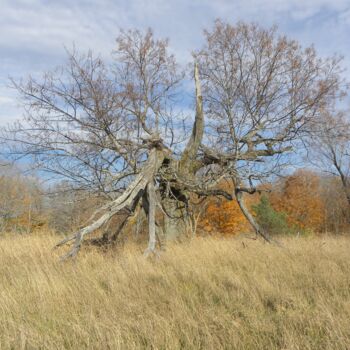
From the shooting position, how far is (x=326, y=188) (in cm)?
4522

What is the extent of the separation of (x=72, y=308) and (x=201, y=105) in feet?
25.3

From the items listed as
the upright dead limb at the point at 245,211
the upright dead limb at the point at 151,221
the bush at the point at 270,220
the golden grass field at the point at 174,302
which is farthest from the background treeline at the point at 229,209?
the golden grass field at the point at 174,302

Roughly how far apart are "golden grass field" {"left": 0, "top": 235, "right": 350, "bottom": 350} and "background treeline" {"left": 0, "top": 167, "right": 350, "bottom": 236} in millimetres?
3956

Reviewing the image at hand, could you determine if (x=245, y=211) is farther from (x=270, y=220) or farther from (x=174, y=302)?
(x=270, y=220)

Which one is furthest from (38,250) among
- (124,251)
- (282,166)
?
(282,166)

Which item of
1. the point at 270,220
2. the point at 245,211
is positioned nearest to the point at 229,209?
the point at 270,220

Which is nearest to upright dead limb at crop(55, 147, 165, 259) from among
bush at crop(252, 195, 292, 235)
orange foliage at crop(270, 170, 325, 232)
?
bush at crop(252, 195, 292, 235)

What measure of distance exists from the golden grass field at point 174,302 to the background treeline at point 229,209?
3.96 metres

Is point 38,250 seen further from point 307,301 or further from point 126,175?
point 307,301

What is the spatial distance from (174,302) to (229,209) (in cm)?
2613

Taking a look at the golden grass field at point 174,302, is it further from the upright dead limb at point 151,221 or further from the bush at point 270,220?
the bush at point 270,220

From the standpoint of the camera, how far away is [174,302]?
12.8ft

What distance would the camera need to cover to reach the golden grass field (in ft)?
10.2

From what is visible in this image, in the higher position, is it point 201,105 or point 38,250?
point 201,105
